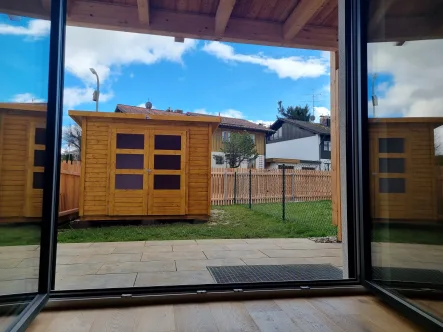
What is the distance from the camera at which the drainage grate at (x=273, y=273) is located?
2.11 m

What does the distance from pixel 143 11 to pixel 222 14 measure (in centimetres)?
65

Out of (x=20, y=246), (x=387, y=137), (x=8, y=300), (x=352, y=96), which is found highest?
(x=352, y=96)

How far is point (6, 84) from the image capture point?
110 centimetres

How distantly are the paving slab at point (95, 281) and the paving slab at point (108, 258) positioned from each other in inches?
18.1

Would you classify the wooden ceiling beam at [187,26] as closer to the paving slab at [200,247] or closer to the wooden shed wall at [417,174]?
the wooden shed wall at [417,174]

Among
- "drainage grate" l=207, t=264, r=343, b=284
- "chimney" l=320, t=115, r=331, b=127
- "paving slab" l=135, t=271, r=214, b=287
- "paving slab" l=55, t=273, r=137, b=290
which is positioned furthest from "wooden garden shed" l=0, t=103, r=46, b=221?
"chimney" l=320, t=115, r=331, b=127

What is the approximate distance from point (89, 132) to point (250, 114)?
9.90 metres

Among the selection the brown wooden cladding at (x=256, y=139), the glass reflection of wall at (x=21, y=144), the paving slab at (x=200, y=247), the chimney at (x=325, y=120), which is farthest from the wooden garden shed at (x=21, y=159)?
the chimney at (x=325, y=120)

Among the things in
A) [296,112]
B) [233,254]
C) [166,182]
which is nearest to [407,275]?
[233,254]

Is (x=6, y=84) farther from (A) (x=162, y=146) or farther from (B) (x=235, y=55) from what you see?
(B) (x=235, y=55)

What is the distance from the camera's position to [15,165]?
3.93 ft

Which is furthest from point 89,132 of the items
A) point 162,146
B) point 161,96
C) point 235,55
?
point 235,55

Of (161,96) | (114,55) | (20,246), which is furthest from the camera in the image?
(161,96)

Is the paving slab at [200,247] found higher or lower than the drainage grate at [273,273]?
lower
